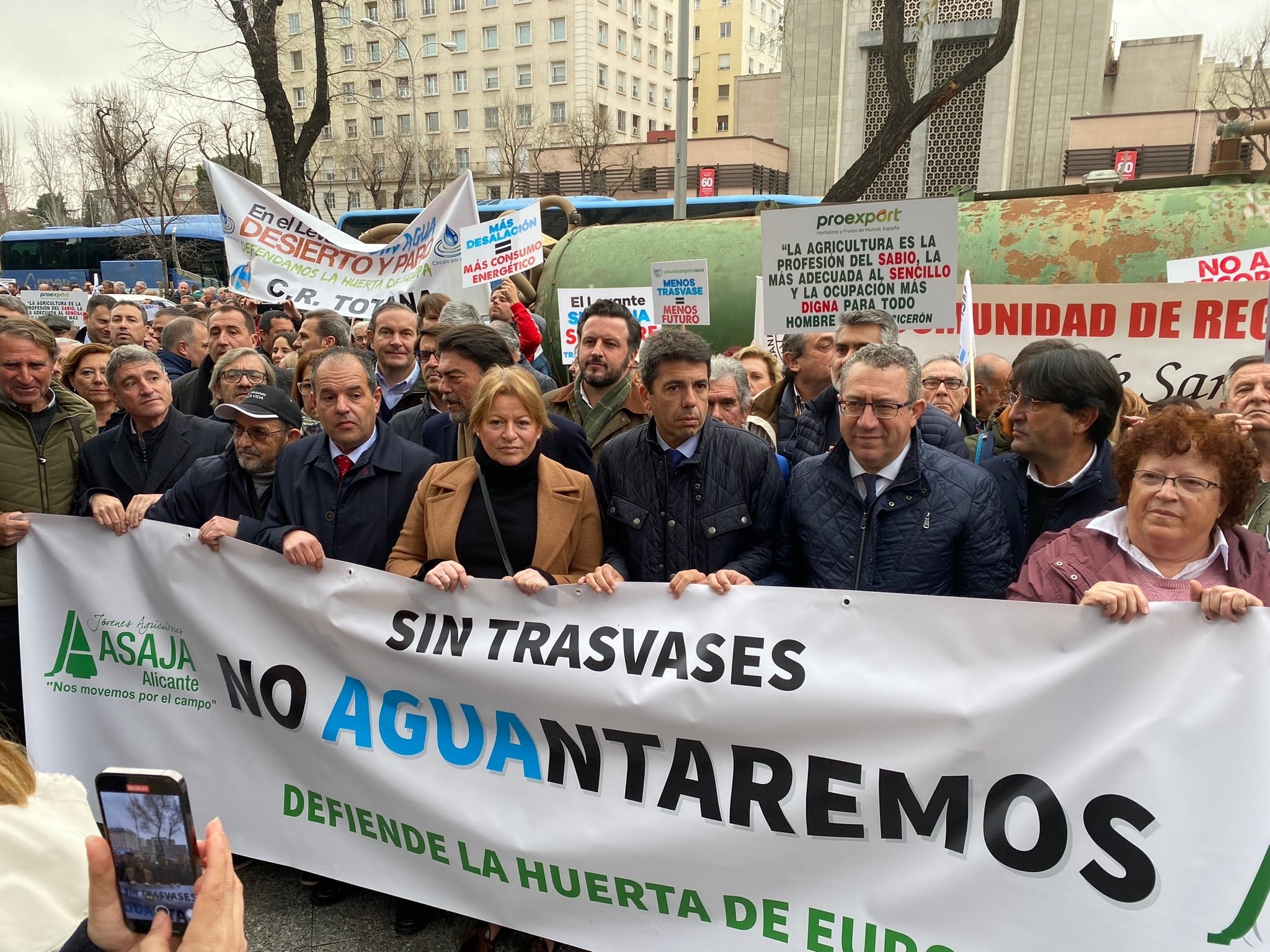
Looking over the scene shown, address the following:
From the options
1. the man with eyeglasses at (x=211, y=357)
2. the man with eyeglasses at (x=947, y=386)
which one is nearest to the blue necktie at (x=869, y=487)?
the man with eyeglasses at (x=947, y=386)

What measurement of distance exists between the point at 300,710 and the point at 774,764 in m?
1.54

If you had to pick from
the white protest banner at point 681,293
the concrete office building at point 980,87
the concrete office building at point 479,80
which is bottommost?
the white protest banner at point 681,293

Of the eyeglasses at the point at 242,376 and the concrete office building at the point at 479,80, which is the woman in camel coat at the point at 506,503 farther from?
the concrete office building at the point at 479,80

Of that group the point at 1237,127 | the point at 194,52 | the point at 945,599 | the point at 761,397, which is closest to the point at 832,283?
the point at 761,397

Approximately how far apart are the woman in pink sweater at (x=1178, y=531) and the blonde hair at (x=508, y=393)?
1.56 meters

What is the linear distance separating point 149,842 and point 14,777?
13.1 inches

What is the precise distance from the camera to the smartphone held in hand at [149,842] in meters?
1.08

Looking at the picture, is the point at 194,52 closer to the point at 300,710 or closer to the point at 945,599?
the point at 300,710

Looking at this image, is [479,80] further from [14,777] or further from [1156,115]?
[14,777]

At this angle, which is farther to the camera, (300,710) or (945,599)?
(300,710)

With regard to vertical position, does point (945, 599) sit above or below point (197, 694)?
above

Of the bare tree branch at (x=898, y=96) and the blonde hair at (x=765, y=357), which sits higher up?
the bare tree branch at (x=898, y=96)

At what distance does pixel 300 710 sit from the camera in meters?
2.90

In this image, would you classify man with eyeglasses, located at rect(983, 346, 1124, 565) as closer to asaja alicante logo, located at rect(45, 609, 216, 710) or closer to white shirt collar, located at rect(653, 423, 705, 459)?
white shirt collar, located at rect(653, 423, 705, 459)
